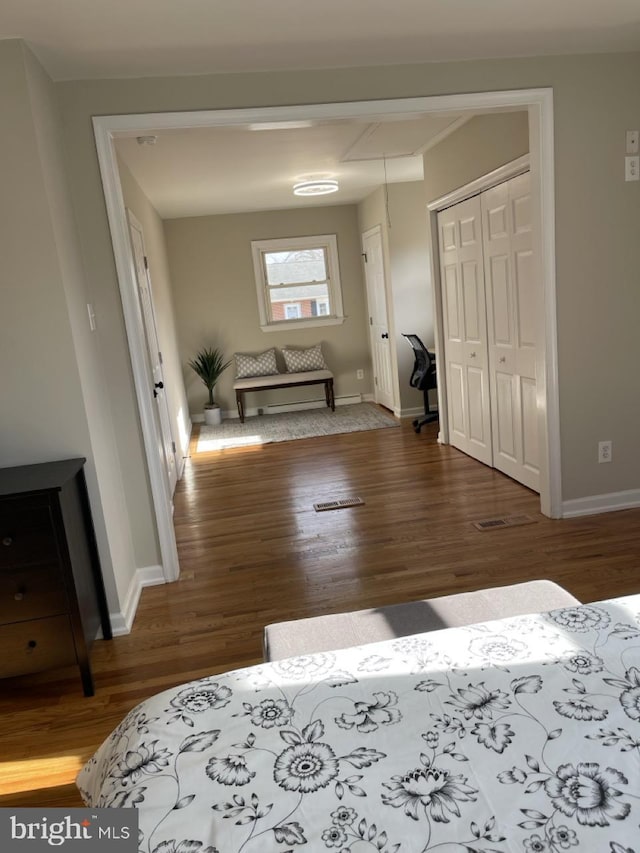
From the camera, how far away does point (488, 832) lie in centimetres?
84

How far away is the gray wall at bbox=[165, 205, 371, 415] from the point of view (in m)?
7.42

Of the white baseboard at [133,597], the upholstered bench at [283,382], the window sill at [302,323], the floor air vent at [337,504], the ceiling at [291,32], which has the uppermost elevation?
the ceiling at [291,32]

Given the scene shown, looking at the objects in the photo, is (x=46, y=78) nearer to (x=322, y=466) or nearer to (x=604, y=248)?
(x=604, y=248)

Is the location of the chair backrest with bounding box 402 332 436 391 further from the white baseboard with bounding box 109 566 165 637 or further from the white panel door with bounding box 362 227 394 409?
the white baseboard with bounding box 109 566 165 637

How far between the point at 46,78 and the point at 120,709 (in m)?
2.57

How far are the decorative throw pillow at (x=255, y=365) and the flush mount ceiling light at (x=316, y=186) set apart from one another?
229 cm

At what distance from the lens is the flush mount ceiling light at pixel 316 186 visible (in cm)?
570

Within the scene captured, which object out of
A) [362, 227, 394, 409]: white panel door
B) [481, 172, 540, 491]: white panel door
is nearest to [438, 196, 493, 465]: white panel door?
[481, 172, 540, 491]: white panel door

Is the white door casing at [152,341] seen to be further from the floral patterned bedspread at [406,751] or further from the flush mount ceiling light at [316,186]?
the floral patterned bedspread at [406,751]

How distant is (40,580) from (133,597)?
76 centimetres

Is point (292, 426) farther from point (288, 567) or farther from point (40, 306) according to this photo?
point (40, 306)

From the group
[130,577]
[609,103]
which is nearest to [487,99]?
[609,103]

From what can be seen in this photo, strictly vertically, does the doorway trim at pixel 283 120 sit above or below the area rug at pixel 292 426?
above

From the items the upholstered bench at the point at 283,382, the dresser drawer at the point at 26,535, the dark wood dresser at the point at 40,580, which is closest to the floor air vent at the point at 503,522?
the dark wood dresser at the point at 40,580
